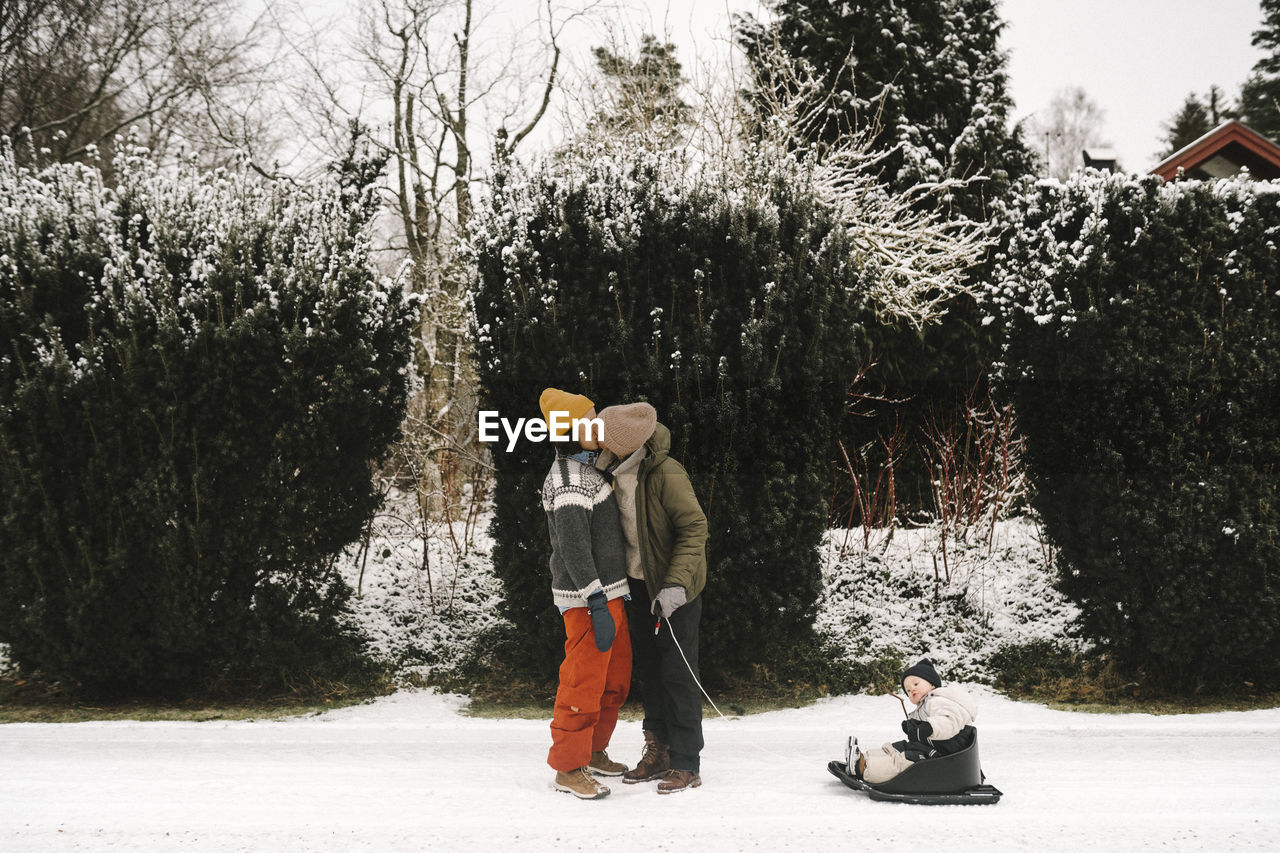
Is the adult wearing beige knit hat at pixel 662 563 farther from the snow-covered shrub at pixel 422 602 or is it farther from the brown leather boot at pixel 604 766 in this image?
the snow-covered shrub at pixel 422 602

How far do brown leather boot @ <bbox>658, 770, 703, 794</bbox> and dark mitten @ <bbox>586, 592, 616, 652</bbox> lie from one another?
2.58 feet

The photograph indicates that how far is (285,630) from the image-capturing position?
20.0 feet

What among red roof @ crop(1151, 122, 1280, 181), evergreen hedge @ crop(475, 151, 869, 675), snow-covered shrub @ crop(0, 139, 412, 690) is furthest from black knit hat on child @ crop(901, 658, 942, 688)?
red roof @ crop(1151, 122, 1280, 181)

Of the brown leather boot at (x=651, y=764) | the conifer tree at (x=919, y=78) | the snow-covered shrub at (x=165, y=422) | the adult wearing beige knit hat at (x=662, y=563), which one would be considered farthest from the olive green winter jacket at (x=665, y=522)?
the conifer tree at (x=919, y=78)

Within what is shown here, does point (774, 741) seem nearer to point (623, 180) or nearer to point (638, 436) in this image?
point (638, 436)

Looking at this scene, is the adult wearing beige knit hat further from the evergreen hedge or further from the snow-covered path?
the evergreen hedge

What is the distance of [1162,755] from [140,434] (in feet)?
21.3

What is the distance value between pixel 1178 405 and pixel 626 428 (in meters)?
3.93

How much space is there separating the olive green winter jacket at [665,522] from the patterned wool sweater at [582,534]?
0.44 feet

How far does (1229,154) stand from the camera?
15.1 metres

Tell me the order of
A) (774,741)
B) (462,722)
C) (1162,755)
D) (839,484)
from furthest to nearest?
(839,484) < (462,722) < (774,741) < (1162,755)

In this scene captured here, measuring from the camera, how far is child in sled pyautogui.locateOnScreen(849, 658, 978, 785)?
4188 mm

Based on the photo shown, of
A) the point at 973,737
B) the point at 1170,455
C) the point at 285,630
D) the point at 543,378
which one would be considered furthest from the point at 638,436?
the point at 1170,455

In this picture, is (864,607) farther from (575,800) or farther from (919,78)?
(919,78)
